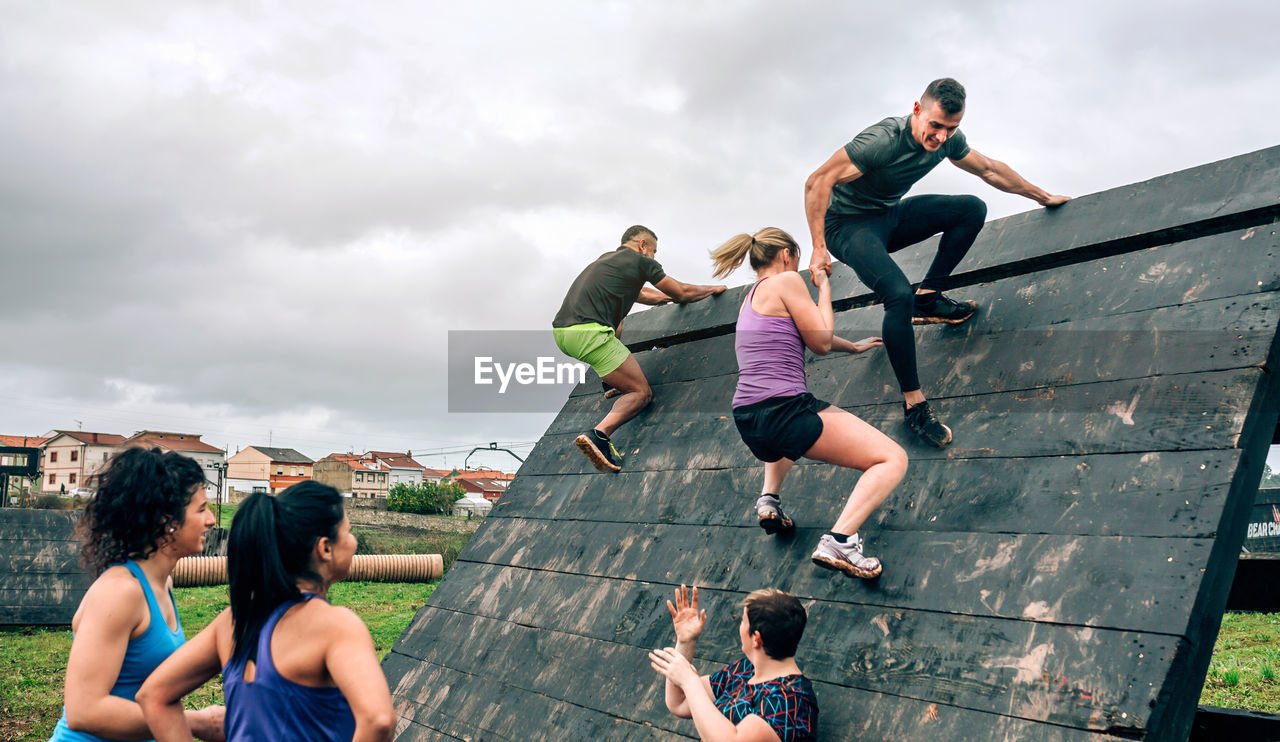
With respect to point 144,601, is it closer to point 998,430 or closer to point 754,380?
point 754,380

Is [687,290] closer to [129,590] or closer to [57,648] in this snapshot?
[129,590]

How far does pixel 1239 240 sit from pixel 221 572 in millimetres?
20420

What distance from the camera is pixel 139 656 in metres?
2.70

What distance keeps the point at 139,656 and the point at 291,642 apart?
88 cm

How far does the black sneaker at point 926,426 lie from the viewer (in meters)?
3.61

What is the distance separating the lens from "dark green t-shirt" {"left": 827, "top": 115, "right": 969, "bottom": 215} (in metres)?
4.16

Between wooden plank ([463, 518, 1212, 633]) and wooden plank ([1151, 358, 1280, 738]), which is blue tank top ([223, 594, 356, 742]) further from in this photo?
wooden plank ([1151, 358, 1280, 738])

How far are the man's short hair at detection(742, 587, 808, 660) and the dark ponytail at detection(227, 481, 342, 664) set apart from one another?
1.38m

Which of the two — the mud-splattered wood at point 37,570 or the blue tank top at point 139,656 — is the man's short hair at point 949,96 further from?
the mud-splattered wood at point 37,570

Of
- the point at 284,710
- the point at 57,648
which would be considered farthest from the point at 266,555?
the point at 57,648

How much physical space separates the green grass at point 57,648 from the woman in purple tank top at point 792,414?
24.6 ft

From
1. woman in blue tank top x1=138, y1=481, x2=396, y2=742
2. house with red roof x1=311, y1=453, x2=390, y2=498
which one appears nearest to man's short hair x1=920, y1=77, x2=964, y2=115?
woman in blue tank top x1=138, y1=481, x2=396, y2=742

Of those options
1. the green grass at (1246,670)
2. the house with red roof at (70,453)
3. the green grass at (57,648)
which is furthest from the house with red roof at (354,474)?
the green grass at (1246,670)

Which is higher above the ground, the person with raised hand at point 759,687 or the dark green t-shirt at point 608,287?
the dark green t-shirt at point 608,287
